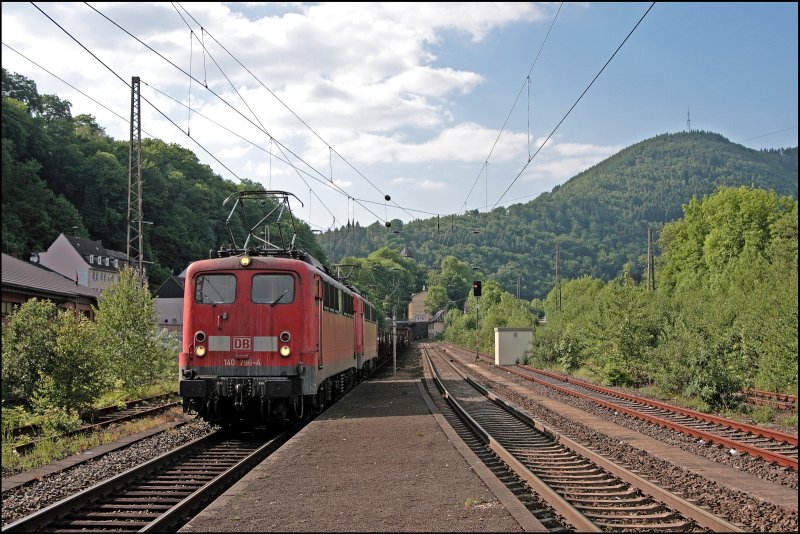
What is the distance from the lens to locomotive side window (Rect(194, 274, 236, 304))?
13.8 meters

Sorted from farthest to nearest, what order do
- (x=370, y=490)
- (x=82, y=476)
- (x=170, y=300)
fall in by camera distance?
(x=170, y=300)
(x=82, y=476)
(x=370, y=490)

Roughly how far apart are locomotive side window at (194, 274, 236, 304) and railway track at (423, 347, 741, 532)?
5.40 metres

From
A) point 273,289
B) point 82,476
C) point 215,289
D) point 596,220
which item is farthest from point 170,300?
point 596,220

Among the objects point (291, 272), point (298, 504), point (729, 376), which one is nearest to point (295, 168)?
point (291, 272)

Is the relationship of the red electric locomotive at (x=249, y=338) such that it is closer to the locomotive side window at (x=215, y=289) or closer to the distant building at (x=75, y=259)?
the locomotive side window at (x=215, y=289)

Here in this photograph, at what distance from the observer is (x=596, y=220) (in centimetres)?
15062

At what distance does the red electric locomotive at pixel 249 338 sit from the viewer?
13219mm

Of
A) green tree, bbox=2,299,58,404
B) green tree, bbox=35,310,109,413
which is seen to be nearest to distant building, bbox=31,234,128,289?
green tree, bbox=35,310,109,413

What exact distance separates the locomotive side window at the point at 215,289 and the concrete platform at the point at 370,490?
296cm

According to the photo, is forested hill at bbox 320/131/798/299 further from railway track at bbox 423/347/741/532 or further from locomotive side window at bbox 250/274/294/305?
railway track at bbox 423/347/741/532

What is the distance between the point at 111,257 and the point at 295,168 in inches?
1674

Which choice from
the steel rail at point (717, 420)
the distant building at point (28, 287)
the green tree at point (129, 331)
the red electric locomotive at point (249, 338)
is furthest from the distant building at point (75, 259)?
the red electric locomotive at point (249, 338)

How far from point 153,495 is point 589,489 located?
17.4ft

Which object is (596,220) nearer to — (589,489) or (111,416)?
(111,416)
